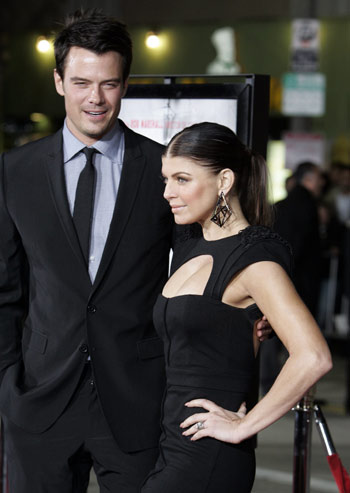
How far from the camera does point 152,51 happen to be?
1333 centimetres

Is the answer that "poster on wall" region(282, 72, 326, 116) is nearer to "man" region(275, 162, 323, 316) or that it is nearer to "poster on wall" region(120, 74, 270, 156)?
"man" region(275, 162, 323, 316)

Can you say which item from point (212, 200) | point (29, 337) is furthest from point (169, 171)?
point (29, 337)

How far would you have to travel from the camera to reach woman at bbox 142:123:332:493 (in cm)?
239

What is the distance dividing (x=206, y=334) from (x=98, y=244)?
0.51m

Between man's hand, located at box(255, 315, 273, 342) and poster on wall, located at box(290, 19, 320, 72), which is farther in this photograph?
poster on wall, located at box(290, 19, 320, 72)

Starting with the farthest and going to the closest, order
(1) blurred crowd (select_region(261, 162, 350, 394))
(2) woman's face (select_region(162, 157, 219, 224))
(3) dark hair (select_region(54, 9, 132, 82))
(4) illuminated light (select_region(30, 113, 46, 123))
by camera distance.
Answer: (4) illuminated light (select_region(30, 113, 46, 123))
(1) blurred crowd (select_region(261, 162, 350, 394))
(3) dark hair (select_region(54, 9, 132, 82))
(2) woman's face (select_region(162, 157, 219, 224))

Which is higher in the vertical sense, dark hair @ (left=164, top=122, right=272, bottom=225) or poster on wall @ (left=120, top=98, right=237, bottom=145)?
poster on wall @ (left=120, top=98, right=237, bottom=145)

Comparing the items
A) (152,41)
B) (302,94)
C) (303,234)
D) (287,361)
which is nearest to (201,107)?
(287,361)

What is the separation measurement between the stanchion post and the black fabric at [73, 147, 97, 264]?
1.38 meters

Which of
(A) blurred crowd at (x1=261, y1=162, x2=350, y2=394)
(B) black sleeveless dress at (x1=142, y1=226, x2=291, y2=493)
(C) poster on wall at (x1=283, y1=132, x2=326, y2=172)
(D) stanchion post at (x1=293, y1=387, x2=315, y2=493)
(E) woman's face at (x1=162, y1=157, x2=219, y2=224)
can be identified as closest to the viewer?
(B) black sleeveless dress at (x1=142, y1=226, x2=291, y2=493)

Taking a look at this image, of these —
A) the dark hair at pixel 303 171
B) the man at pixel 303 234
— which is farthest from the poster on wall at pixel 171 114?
the dark hair at pixel 303 171

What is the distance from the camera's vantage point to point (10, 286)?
9.80 feet

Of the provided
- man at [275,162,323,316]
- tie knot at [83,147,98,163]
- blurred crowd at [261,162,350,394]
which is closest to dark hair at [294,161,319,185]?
blurred crowd at [261,162,350,394]

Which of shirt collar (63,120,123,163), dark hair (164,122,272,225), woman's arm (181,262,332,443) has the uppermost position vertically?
shirt collar (63,120,123,163)
